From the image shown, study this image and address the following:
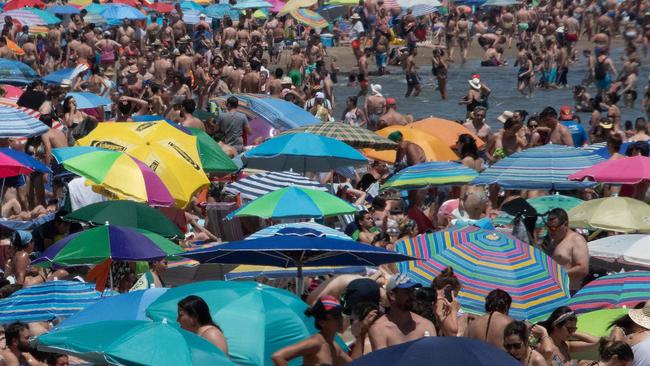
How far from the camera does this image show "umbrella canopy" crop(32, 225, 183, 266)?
33.7 feet

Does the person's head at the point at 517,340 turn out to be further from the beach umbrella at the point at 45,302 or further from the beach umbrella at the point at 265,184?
the beach umbrella at the point at 265,184

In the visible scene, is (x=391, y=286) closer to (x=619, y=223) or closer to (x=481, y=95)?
(x=619, y=223)

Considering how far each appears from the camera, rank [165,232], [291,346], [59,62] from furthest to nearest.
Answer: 1. [59,62]
2. [165,232]
3. [291,346]

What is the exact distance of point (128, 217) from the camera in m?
11.3

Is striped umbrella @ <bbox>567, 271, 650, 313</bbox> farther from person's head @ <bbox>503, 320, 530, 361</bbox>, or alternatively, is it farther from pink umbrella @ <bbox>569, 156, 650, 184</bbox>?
pink umbrella @ <bbox>569, 156, 650, 184</bbox>

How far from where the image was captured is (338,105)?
2898 centimetres

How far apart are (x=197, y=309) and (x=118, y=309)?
33.1 inches

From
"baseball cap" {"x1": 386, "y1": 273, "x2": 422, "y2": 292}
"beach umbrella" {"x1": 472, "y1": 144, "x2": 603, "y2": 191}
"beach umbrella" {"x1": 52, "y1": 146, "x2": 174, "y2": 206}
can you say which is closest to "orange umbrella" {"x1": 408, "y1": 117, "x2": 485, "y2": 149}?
"beach umbrella" {"x1": 472, "y1": 144, "x2": 603, "y2": 191}

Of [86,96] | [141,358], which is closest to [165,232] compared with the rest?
[141,358]

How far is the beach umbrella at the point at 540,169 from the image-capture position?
13297mm

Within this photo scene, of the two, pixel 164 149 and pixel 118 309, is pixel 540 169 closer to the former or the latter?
pixel 164 149

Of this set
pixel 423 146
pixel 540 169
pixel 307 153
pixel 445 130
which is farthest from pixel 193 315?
pixel 445 130

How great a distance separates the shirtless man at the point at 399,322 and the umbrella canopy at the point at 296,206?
3498 millimetres

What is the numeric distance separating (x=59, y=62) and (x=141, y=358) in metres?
22.2
